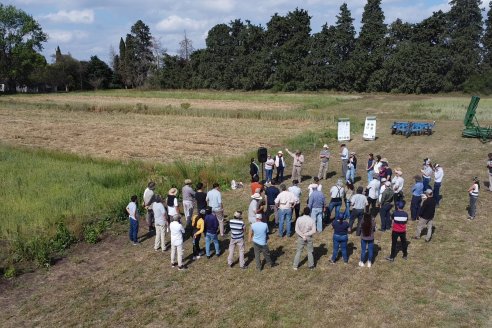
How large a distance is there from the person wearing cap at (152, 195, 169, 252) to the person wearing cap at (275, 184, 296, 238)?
332cm

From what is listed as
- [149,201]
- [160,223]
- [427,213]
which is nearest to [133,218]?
[149,201]

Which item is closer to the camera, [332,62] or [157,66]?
[332,62]

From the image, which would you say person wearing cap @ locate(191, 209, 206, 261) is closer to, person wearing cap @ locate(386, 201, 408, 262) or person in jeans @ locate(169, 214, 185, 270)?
person in jeans @ locate(169, 214, 185, 270)

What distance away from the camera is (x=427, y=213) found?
38.7 ft

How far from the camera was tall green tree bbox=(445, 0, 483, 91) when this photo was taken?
63875mm

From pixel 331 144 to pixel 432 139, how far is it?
271 inches

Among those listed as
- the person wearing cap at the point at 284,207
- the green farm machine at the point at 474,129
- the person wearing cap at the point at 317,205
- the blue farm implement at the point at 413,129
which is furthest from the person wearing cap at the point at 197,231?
the blue farm implement at the point at 413,129

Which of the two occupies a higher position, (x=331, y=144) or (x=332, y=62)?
(x=332, y=62)

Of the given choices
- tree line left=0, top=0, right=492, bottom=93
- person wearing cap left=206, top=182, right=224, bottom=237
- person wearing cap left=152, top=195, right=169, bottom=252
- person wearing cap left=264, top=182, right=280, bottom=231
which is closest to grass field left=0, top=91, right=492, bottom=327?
person wearing cap left=152, top=195, right=169, bottom=252

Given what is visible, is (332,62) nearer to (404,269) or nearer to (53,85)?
(53,85)

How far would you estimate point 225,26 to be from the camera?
87562mm

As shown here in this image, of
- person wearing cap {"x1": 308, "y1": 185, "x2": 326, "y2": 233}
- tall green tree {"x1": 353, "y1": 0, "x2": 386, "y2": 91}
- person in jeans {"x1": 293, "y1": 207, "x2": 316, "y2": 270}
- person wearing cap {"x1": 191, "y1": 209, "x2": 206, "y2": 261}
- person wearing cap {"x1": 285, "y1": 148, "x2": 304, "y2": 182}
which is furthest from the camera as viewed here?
tall green tree {"x1": 353, "y1": 0, "x2": 386, "y2": 91}

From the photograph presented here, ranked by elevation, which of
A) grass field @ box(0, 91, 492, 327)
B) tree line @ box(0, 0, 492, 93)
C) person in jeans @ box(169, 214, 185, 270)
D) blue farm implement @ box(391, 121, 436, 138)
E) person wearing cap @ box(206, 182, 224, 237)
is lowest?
grass field @ box(0, 91, 492, 327)

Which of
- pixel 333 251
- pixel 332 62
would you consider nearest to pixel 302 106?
pixel 332 62
